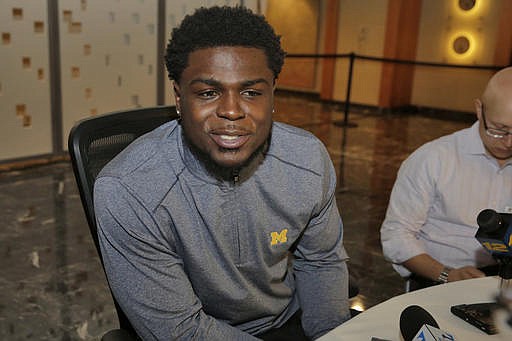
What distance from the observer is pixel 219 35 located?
1.35 metres

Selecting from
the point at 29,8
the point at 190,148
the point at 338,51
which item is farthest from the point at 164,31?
the point at 190,148

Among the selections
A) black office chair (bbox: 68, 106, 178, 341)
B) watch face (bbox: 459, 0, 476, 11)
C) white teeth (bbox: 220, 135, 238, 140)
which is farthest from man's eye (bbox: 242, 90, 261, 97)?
watch face (bbox: 459, 0, 476, 11)

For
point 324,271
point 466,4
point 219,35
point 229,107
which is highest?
point 466,4

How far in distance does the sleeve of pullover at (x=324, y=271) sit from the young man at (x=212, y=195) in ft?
0.15

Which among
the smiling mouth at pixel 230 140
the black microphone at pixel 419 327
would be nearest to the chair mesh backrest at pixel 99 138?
the smiling mouth at pixel 230 140

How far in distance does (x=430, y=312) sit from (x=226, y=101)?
714 mm

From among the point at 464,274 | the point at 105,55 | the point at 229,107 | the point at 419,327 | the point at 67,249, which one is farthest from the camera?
the point at 105,55

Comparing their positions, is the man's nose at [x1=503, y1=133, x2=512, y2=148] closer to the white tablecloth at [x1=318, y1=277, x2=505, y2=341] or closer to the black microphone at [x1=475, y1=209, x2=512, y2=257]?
the white tablecloth at [x1=318, y1=277, x2=505, y2=341]

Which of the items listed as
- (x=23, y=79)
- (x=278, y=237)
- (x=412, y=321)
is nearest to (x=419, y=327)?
(x=412, y=321)

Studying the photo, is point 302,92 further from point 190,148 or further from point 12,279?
point 190,148

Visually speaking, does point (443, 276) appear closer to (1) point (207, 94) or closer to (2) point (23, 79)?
(1) point (207, 94)

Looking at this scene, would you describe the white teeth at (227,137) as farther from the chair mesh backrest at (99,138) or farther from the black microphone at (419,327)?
the black microphone at (419,327)

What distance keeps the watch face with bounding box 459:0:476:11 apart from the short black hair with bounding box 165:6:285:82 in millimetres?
8853

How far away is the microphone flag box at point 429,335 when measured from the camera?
3.76 ft
